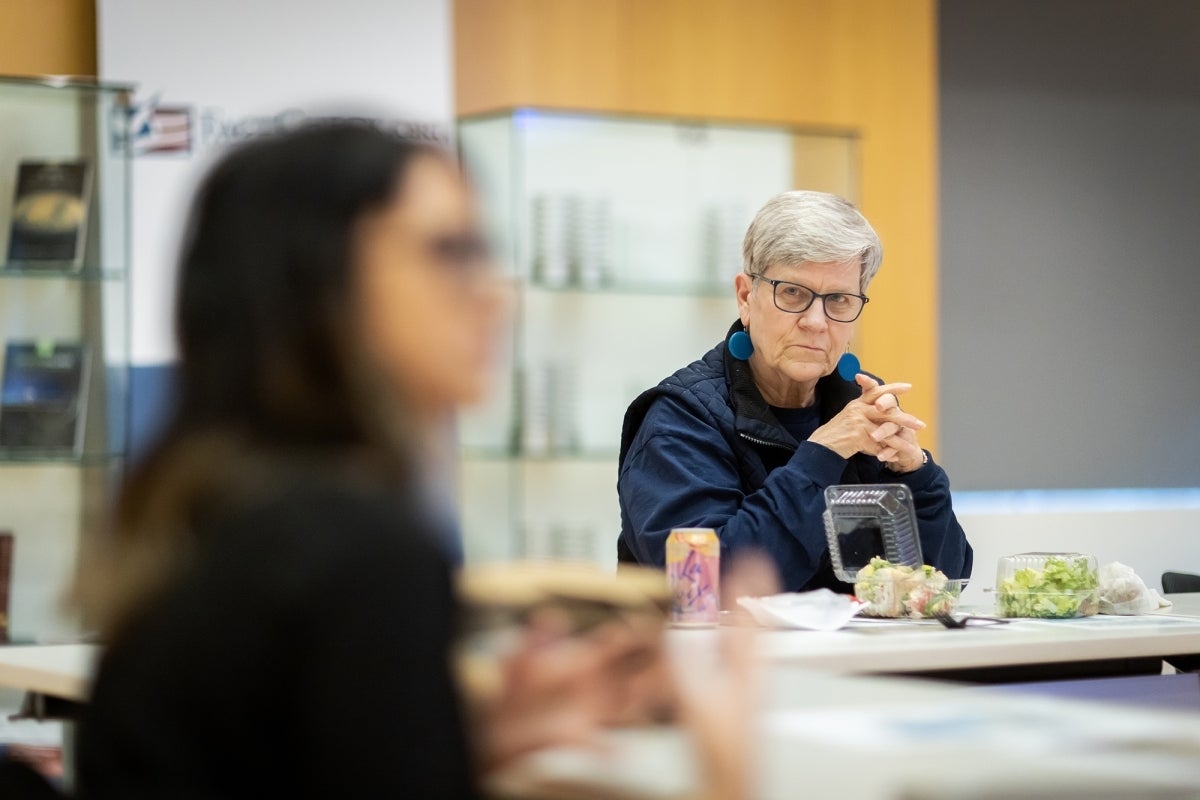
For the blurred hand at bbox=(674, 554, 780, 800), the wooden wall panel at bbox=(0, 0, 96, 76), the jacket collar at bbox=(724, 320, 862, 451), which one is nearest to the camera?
the blurred hand at bbox=(674, 554, 780, 800)

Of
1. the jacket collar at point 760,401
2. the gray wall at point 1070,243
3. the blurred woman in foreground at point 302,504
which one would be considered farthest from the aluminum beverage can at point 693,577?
the gray wall at point 1070,243

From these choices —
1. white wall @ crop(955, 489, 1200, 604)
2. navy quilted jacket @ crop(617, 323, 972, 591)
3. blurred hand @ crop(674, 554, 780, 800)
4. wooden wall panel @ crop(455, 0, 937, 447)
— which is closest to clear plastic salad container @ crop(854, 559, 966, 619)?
navy quilted jacket @ crop(617, 323, 972, 591)

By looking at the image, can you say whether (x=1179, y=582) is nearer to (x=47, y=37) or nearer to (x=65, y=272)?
(x=65, y=272)

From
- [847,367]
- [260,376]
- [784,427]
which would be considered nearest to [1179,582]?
[847,367]

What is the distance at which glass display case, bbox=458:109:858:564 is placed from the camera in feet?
15.3

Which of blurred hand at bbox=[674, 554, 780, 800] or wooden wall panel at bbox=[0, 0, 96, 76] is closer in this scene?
blurred hand at bbox=[674, 554, 780, 800]

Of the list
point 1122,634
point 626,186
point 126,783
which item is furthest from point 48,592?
point 126,783

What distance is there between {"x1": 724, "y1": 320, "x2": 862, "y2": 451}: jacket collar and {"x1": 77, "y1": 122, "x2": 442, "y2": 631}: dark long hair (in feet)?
7.19

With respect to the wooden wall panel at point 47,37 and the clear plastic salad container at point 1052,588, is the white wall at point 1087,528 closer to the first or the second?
the clear plastic salad container at point 1052,588

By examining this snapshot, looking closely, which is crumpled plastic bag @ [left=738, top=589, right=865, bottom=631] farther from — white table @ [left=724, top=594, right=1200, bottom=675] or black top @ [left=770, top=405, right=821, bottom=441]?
black top @ [left=770, top=405, right=821, bottom=441]

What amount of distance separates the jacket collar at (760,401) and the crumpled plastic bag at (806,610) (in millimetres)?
545

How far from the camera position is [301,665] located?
994mm

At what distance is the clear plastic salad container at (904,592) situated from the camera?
2.86 m

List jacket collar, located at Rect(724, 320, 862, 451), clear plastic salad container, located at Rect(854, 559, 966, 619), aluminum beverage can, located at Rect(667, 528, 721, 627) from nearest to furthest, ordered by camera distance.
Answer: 1. aluminum beverage can, located at Rect(667, 528, 721, 627)
2. clear plastic salad container, located at Rect(854, 559, 966, 619)
3. jacket collar, located at Rect(724, 320, 862, 451)
